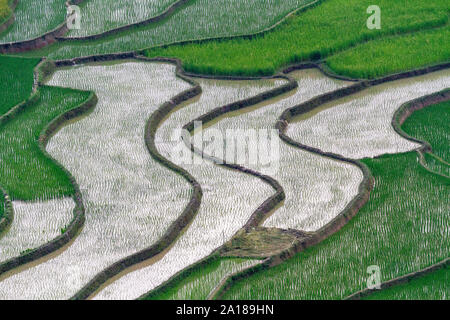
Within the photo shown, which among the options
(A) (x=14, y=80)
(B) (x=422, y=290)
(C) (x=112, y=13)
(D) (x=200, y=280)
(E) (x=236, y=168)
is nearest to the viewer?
(B) (x=422, y=290)

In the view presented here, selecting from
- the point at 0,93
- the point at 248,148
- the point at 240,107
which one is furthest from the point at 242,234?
the point at 0,93

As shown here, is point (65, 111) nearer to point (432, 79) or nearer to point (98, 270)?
point (98, 270)

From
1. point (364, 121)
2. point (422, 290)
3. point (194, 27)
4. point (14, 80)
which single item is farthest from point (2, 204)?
point (194, 27)

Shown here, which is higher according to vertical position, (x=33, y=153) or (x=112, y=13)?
(x=112, y=13)

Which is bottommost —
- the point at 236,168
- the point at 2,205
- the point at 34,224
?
the point at 34,224

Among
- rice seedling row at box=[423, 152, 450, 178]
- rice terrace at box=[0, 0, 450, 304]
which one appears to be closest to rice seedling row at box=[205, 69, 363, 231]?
rice terrace at box=[0, 0, 450, 304]

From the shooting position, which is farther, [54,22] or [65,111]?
[54,22]

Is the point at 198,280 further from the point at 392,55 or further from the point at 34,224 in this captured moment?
the point at 392,55
